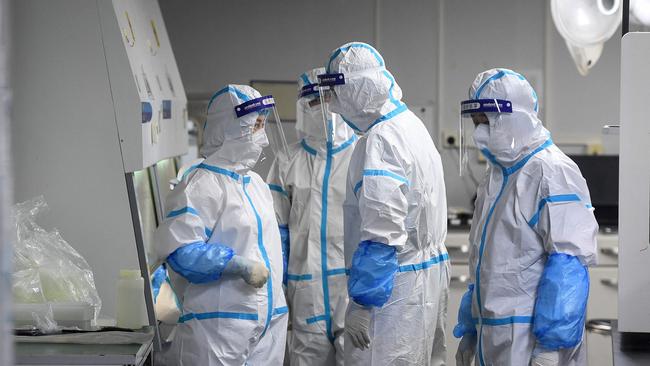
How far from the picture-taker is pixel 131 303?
241 centimetres

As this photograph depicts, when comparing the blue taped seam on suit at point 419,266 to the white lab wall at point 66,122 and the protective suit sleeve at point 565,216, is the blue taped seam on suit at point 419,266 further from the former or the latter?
the white lab wall at point 66,122

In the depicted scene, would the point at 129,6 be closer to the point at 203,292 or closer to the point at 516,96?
the point at 203,292

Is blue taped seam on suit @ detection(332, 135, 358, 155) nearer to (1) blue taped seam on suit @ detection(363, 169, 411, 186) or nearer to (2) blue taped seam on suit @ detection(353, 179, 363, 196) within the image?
(2) blue taped seam on suit @ detection(353, 179, 363, 196)

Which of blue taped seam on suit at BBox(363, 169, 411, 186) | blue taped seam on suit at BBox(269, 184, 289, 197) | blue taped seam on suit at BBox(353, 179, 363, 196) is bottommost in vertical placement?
blue taped seam on suit at BBox(269, 184, 289, 197)

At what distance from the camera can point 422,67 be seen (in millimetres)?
5246

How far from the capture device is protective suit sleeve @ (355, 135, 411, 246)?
255cm

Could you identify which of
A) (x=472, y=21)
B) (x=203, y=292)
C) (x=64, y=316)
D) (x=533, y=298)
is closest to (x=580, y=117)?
(x=472, y=21)

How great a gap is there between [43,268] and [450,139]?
3216 mm

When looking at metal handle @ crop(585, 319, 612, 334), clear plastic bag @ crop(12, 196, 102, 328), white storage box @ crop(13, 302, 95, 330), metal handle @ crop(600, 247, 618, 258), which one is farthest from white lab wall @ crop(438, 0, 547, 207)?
white storage box @ crop(13, 302, 95, 330)

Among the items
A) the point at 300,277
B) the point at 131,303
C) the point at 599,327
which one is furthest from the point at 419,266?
the point at 599,327

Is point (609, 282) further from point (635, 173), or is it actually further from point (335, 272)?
point (635, 173)

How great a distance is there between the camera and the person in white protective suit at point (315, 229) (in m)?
3.26

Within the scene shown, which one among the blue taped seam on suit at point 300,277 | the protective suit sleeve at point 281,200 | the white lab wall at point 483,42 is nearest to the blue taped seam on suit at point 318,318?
the blue taped seam on suit at point 300,277

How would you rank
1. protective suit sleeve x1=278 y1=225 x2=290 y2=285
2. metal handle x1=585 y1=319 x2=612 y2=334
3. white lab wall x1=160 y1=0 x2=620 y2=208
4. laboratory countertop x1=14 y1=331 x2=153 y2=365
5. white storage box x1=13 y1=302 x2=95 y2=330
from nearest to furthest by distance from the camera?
laboratory countertop x1=14 y1=331 x2=153 y2=365
white storage box x1=13 y1=302 x2=95 y2=330
protective suit sleeve x1=278 y1=225 x2=290 y2=285
metal handle x1=585 y1=319 x2=612 y2=334
white lab wall x1=160 y1=0 x2=620 y2=208
